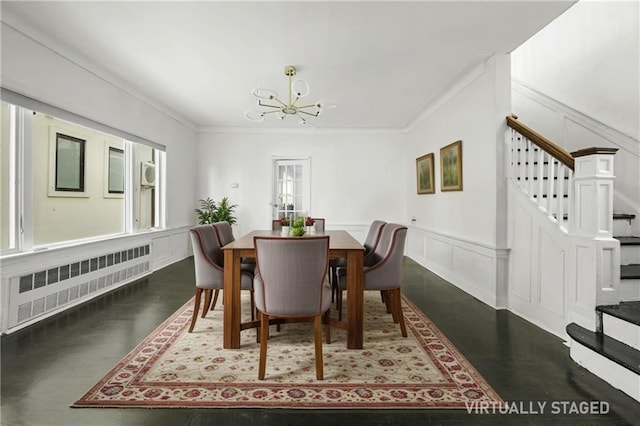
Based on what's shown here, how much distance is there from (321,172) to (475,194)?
3.84 metres

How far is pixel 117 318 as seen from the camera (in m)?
3.17

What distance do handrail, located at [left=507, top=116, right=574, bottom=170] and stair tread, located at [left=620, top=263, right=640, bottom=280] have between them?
36.8 inches

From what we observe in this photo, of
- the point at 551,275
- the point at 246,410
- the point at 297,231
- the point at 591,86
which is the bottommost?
the point at 246,410

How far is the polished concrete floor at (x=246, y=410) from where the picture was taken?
1695 millimetres

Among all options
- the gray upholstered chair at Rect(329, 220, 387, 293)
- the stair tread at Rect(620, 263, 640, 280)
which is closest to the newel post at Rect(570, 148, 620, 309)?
the stair tread at Rect(620, 263, 640, 280)

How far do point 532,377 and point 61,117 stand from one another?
4.87 meters

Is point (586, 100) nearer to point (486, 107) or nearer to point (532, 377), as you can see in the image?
point (486, 107)

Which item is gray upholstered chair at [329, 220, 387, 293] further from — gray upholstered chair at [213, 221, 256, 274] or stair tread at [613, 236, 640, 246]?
stair tread at [613, 236, 640, 246]

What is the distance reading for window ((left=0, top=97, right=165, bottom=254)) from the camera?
9.76ft

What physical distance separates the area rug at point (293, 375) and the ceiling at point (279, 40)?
2836mm

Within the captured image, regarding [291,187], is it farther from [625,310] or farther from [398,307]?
[625,310]

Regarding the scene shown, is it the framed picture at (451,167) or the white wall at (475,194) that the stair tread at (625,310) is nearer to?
the white wall at (475,194)

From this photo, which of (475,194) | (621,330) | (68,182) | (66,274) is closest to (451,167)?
(475,194)

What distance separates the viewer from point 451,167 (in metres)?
4.62
